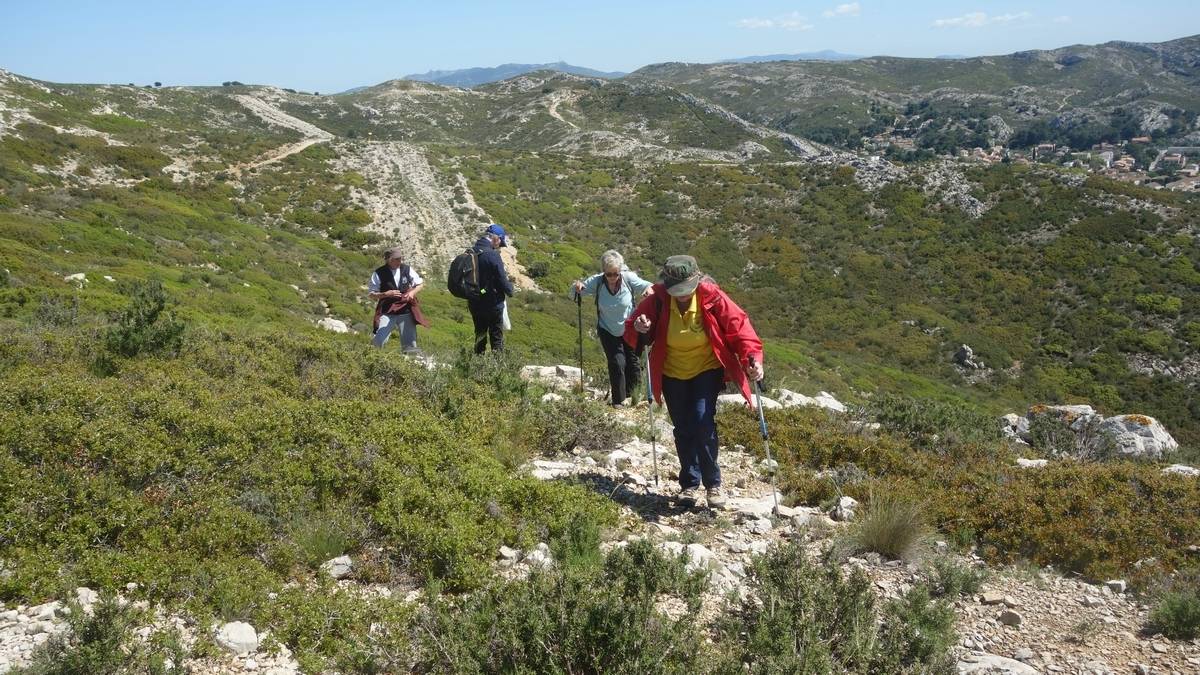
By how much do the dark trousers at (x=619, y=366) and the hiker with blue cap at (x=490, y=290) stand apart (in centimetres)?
143

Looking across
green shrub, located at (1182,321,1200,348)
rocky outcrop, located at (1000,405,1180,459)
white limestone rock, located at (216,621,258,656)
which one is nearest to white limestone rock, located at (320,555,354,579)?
white limestone rock, located at (216,621,258,656)

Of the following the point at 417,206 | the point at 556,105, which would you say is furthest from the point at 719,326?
the point at 556,105

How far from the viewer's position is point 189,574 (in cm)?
383

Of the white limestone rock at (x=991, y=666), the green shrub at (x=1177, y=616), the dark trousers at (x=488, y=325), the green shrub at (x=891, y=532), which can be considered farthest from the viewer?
the dark trousers at (x=488, y=325)

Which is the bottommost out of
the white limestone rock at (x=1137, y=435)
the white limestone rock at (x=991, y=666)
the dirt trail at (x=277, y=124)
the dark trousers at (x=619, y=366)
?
the white limestone rock at (x=1137, y=435)

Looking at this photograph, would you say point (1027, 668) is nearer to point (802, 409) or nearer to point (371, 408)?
point (371, 408)

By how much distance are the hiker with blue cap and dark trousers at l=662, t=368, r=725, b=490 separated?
3.45 m

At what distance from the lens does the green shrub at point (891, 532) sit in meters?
5.13

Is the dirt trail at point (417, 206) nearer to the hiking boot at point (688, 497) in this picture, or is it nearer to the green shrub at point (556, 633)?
the hiking boot at point (688, 497)

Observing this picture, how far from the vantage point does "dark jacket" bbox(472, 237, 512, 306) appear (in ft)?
28.5

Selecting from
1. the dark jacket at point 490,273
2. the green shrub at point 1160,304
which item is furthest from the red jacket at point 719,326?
the green shrub at point 1160,304

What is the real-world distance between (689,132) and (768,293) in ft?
184

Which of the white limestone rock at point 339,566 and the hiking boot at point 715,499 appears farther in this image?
the hiking boot at point 715,499

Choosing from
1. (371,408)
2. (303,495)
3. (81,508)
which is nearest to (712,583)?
(303,495)
